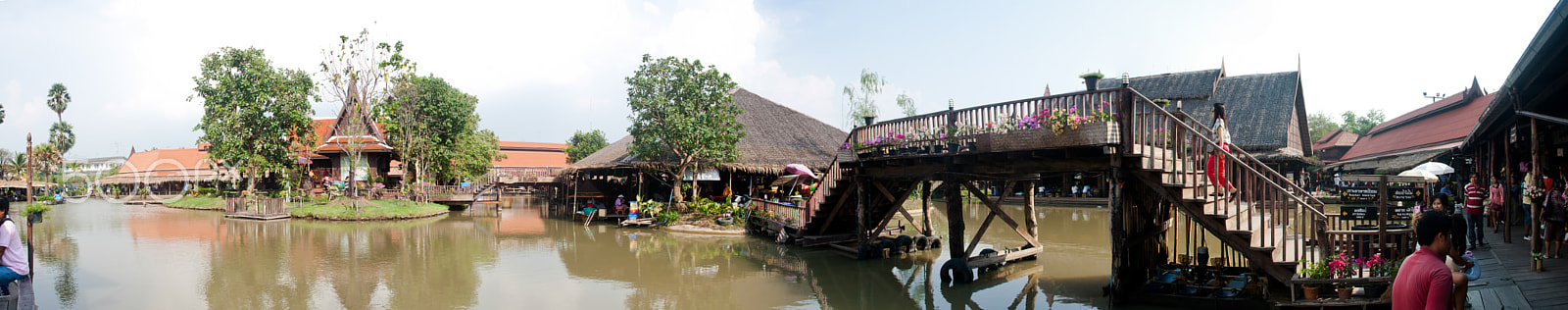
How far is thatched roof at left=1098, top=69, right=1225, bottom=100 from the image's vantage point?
32.8m

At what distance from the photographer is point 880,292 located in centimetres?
1115

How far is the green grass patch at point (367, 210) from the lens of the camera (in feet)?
83.3

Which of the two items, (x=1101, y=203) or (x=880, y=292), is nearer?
(x=880, y=292)

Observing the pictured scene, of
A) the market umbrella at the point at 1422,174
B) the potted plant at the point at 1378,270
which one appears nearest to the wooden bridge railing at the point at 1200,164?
the potted plant at the point at 1378,270

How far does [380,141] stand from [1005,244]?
30.4 metres

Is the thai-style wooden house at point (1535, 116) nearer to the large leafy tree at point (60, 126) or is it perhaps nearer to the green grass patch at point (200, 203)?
the green grass patch at point (200, 203)

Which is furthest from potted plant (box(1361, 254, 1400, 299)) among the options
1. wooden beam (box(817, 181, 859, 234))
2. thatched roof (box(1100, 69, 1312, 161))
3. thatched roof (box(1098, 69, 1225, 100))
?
thatched roof (box(1098, 69, 1225, 100))

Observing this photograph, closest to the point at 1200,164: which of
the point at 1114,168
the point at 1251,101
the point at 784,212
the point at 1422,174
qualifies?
the point at 1114,168

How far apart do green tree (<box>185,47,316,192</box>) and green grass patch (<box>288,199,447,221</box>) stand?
483 centimetres

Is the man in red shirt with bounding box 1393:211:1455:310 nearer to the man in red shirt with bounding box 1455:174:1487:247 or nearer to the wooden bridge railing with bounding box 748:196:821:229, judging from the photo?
the man in red shirt with bounding box 1455:174:1487:247

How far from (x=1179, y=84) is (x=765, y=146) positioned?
2076cm

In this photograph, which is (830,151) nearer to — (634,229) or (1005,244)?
(634,229)

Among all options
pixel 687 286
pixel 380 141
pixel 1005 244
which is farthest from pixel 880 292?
pixel 380 141

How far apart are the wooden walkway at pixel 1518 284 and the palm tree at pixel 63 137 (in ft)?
264
